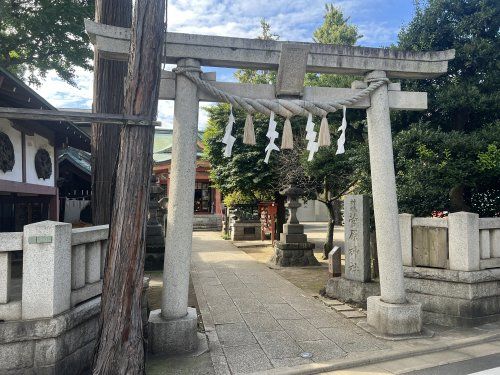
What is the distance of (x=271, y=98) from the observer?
6168 millimetres

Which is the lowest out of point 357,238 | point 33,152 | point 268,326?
point 268,326

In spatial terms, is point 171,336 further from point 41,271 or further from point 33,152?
point 33,152

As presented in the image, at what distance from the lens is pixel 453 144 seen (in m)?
7.63

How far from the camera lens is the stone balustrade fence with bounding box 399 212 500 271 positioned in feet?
21.2

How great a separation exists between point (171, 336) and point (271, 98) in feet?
13.2

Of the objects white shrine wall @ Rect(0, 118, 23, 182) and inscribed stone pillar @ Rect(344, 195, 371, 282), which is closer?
white shrine wall @ Rect(0, 118, 23, 182)

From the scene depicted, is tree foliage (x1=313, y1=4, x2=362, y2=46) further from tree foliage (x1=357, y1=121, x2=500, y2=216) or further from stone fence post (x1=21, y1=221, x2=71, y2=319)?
stone fence post (x1=21, y1=221, x2=71, y2=319)

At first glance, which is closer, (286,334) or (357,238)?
(286,334)

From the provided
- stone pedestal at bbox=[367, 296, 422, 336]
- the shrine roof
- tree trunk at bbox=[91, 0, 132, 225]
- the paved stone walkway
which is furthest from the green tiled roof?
stone pedestal at bbox=[367, 296, 422, 336]

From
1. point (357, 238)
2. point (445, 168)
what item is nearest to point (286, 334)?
point (357, 238)

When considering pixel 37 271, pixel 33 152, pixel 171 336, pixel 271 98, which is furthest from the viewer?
pixel 33 152

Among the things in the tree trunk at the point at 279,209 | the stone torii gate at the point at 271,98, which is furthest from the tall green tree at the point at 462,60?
the tree trunk at the point at 279,209

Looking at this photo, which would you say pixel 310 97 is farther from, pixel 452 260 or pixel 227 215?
pixel 227 215

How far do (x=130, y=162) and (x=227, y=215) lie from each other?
20.8m
